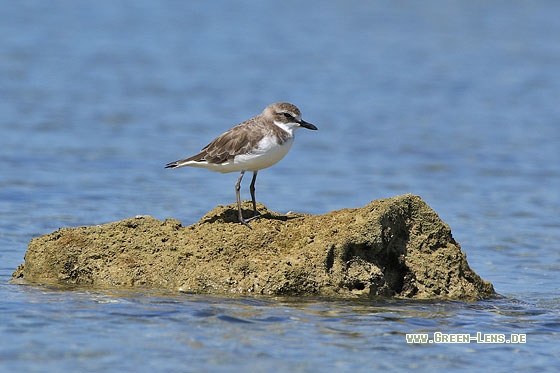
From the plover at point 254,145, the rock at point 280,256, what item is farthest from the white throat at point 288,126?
the rock at point 280,256

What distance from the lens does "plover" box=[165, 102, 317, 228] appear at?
33.4ft

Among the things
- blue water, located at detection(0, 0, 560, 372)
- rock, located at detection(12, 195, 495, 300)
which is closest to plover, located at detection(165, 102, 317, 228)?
rock, located at detection(12, 195, 495, 300)

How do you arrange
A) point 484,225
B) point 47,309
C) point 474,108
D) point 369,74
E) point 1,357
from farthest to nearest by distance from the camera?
point 369,74 → point 474,108 → point 484,225 → point 47,309 → point 1,357

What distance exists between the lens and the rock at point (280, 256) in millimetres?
9227

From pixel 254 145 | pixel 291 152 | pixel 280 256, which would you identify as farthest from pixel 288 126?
pixel 291 152

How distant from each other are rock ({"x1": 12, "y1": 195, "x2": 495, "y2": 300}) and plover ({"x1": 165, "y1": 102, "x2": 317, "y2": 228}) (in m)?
0.57

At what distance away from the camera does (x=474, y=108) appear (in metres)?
24.5

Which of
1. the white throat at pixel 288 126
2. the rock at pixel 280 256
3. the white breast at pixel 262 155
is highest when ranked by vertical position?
the white throat at pixel 288 126

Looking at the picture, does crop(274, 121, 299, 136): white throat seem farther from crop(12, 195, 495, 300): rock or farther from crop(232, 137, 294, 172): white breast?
crop(12, 195, 495, 300): rock

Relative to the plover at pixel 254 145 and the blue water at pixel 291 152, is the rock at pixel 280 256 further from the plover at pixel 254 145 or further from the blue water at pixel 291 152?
the plover at pixel 254 145

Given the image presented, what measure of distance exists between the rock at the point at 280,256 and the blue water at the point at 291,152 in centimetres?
27

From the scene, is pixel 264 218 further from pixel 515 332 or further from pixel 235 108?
pixel 235 108

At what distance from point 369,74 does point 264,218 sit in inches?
749

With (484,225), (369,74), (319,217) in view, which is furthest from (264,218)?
(369,74)
